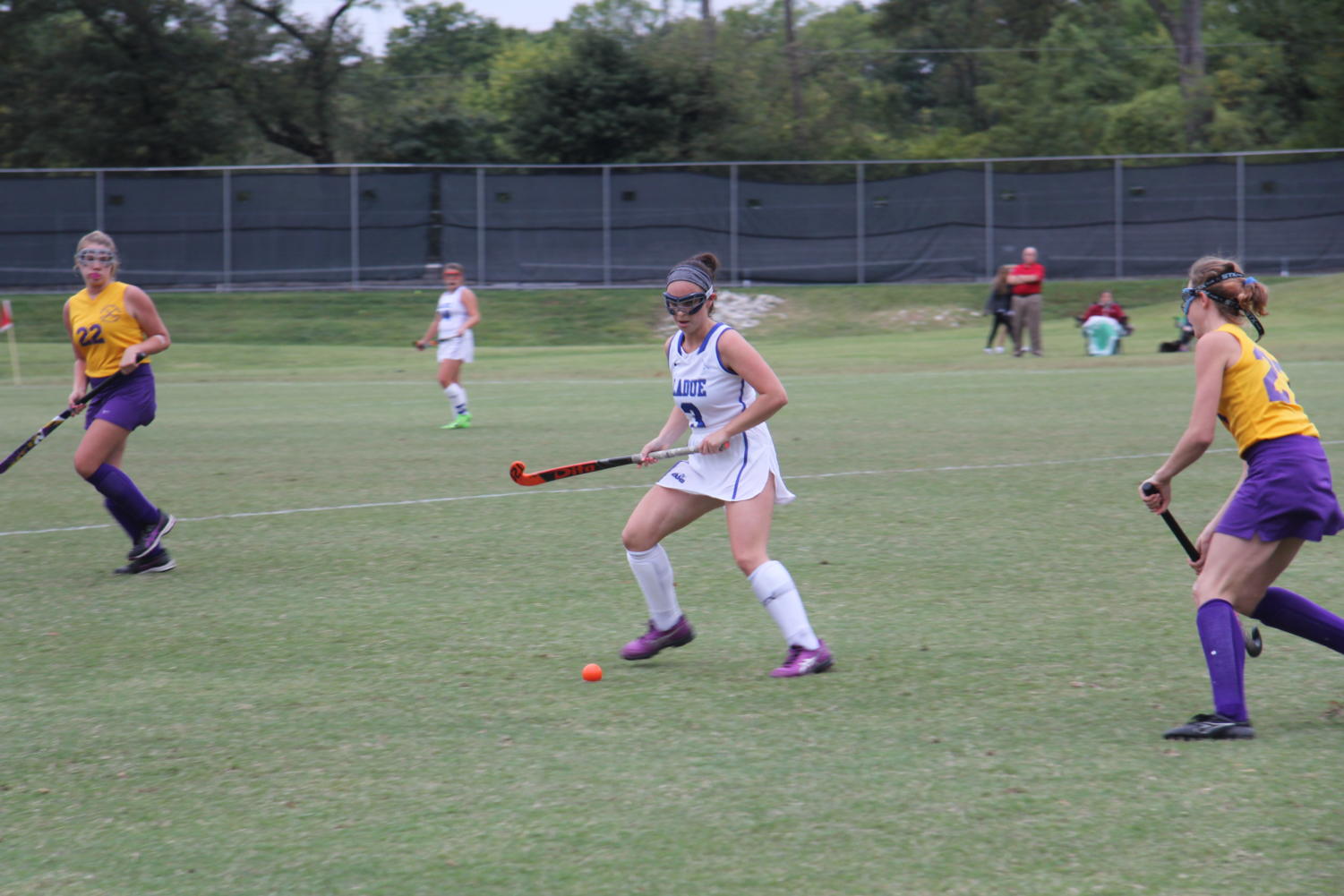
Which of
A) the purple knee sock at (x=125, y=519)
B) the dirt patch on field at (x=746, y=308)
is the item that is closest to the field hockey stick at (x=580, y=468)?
the purple knee sock at (x=125, y=519)

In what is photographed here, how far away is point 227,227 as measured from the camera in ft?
114

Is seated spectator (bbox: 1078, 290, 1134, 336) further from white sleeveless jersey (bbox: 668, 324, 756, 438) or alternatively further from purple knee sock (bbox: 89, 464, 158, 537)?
white sleeveless jersey (bbox: 668, 324, 756, 438)

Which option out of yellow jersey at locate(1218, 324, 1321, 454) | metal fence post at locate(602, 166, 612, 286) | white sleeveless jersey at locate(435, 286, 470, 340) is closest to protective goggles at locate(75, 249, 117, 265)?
yellow jersey at locate(1218, 324, 1321, 454)

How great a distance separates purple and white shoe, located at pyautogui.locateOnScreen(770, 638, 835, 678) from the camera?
18.8ft

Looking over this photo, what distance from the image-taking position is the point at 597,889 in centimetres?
369

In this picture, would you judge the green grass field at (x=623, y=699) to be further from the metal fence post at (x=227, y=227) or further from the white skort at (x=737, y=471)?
the metal fence post at (x=227, y=227)

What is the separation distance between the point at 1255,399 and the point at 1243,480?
0.28 metres

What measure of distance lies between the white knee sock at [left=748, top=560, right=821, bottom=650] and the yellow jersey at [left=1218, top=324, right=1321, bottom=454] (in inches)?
73.3

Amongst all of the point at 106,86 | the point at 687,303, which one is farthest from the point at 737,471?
the point at 106,86

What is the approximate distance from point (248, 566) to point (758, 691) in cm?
401

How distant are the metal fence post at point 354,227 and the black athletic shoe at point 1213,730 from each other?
32.5m

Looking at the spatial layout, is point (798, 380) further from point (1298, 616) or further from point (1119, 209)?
point (1298, 616)

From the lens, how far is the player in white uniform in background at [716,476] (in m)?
5.74

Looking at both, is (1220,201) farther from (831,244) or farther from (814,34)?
(814,34)
